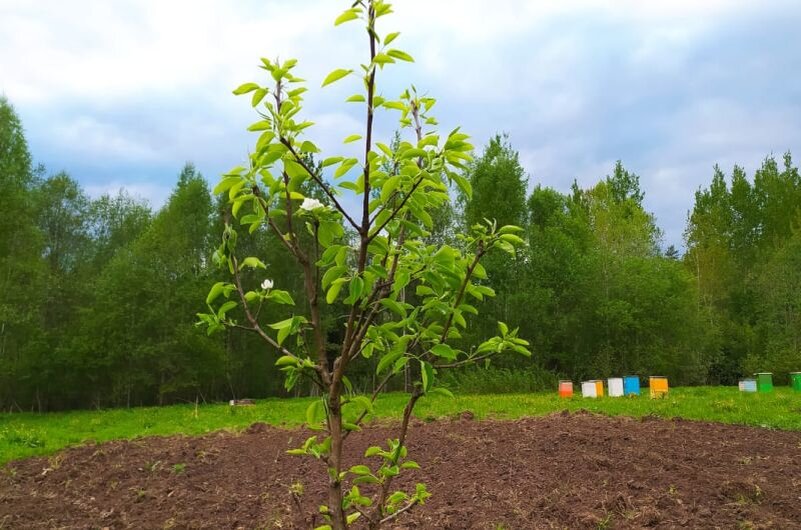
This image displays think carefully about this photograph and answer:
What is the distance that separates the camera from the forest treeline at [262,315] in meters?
18.2

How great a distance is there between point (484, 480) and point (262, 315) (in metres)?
17.0

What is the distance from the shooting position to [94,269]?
2303 centimetres

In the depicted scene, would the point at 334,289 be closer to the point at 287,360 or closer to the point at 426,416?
the point at 287,360

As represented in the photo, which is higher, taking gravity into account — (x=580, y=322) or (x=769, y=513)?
(x=580, y=322)

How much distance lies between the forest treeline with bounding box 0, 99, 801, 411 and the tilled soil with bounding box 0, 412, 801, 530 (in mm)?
10286

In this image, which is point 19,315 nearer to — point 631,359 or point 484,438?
point 484,438

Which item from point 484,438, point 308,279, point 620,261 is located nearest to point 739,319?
point 620,261

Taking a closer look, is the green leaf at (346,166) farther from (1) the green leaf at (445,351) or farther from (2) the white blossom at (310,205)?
(1) the green leaf at (445,351)

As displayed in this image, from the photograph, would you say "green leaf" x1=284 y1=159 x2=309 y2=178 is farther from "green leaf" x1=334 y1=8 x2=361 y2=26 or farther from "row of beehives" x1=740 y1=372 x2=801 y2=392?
"row of beehives" x1=740 y1=372 x2=801 y2=392

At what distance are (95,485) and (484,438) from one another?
153 inches

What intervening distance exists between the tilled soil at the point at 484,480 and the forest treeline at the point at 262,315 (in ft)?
33.7

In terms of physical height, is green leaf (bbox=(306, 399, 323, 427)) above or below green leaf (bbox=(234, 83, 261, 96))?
below

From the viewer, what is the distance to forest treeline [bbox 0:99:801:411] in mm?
18234

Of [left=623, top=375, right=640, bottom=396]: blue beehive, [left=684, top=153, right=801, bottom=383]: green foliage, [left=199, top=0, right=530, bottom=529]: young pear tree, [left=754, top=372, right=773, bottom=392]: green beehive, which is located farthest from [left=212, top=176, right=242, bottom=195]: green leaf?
[left=684, top=153, right=801, bottom=383]: green foliage
